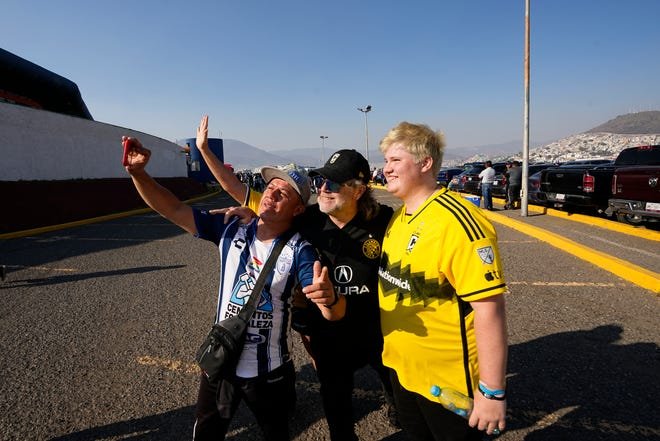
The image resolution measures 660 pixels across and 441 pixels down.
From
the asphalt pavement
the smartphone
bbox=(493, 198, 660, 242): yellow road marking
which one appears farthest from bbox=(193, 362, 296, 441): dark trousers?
bbox=(493, 198, 660, 242): yellow road marking

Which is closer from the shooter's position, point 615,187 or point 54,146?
point 615,187

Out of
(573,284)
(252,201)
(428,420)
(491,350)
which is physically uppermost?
(252,201)

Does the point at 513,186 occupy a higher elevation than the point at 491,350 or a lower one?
higher

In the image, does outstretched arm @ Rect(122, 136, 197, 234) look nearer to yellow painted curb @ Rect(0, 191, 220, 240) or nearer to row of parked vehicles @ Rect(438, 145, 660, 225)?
row of parked vehicles @ Rect(438, 145, 660, 225)

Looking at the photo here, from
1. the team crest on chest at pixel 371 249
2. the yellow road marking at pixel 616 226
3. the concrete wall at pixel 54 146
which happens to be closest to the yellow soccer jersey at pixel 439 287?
the team crest on chest at pixel 371 249

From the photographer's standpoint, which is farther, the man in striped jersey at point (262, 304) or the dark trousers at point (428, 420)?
the man in striped jersey at point (262, 304)

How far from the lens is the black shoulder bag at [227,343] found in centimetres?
172

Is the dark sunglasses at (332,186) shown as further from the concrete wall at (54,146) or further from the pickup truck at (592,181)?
the concrete wall at (54,146)

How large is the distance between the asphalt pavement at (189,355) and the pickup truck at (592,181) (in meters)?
4.42

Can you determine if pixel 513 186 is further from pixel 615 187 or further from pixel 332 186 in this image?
pixel 332 186

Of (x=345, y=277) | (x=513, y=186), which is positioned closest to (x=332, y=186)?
(x=345, y=277)

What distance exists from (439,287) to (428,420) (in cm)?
64

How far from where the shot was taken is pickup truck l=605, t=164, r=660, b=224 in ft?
26.6

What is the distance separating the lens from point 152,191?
2068mm
